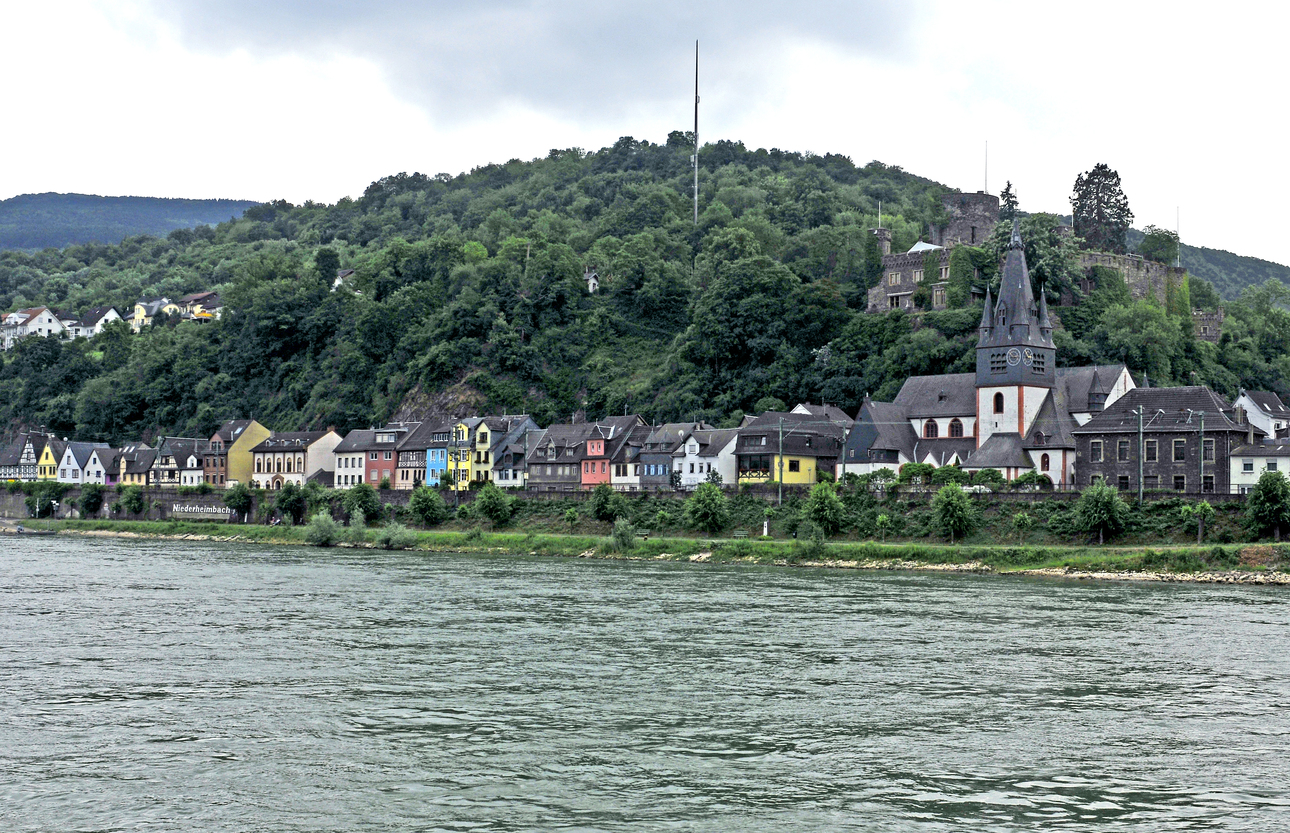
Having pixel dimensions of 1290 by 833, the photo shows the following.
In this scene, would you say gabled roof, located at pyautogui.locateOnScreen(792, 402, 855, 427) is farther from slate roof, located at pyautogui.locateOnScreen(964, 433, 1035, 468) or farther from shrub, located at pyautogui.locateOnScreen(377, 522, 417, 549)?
shrub, located at pyautogui.locateOnScreen(377, 522, 417, 549)

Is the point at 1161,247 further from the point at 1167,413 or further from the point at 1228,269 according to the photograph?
the point at 1228,269

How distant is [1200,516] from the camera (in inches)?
2534

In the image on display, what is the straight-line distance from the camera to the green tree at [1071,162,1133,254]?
396ft

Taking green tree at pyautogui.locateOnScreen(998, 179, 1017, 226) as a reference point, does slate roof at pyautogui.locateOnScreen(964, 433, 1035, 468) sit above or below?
below

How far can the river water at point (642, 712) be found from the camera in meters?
20.4

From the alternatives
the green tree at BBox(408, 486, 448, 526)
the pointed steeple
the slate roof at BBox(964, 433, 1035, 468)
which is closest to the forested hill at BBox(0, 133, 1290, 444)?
the pointed steeple

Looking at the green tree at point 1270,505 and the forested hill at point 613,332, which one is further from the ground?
the forested hill at point 613,332

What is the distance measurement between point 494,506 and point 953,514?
3164 centimetres

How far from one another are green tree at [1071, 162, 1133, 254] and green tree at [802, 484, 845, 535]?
189 ft

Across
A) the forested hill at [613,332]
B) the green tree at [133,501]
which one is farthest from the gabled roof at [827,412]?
the green tree at [133,501]

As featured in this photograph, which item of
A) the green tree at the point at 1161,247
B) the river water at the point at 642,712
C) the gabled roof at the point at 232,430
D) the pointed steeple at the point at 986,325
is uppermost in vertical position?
the green tree at the point at 1161,247

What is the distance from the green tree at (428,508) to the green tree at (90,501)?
36620mm

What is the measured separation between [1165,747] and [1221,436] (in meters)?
52.5

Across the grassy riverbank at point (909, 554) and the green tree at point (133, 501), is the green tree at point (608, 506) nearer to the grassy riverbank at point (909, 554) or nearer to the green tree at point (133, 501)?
the grassy riverbank at point (909, 554)
